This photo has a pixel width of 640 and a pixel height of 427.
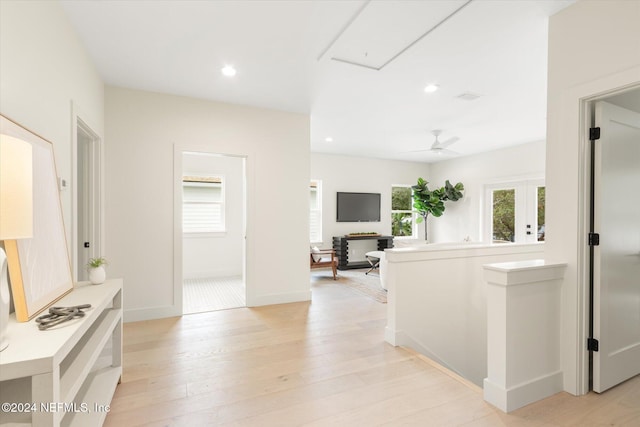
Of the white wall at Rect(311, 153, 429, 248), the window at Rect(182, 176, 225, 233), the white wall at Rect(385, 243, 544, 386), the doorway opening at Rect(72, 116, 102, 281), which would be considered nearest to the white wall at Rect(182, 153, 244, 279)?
the window at Rect(182, 176, 225, 233)

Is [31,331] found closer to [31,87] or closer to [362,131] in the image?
[31,87]

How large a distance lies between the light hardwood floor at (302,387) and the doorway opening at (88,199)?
3.04 ft

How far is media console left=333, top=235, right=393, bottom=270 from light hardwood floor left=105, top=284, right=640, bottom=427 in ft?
12.6

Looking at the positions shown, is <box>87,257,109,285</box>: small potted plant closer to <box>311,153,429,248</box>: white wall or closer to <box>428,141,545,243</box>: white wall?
<box>311,153,429,248</box>: white wall

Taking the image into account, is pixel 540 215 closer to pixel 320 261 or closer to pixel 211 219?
pixel 320 261

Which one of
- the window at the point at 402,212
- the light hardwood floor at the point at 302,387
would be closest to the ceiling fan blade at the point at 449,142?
the window at the point at 402,212

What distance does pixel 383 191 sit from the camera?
320 inches

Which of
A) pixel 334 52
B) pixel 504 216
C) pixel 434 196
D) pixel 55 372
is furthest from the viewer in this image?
pixel 434 196

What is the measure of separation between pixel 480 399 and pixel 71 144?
350 centimetres

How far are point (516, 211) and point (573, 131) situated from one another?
16.5 feet

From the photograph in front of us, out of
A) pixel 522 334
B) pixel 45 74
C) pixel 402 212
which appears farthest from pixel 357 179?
pixel 45 74

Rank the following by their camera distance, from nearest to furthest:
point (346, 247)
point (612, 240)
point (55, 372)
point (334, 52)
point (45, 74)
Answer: point (55, 372)
point (45, 74)
point (612, 240)
point (334, 52)
point (346, 247)

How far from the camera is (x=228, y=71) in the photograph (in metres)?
3.17

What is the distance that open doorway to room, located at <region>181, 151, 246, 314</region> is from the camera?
20.1 ft
